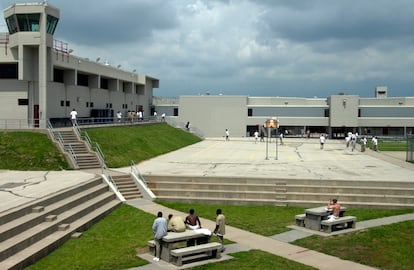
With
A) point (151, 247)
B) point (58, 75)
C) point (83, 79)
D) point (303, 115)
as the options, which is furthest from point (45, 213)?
point (303, 115)

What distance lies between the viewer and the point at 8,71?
Result: 37219mm

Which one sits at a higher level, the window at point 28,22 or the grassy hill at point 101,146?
the window at point 28,22

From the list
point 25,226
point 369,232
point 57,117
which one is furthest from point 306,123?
point 25,226

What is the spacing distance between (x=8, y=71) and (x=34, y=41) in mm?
4474

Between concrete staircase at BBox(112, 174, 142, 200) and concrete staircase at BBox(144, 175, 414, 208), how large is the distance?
0.93 meters

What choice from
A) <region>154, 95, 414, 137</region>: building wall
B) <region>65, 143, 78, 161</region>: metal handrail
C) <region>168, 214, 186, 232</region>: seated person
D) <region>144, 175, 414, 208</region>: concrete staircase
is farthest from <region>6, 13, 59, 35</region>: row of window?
<region>154, 95, 414, 137</region>: building wall

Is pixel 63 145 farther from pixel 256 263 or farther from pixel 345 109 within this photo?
pixel 345 109

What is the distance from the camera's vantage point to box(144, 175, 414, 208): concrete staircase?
22.3m

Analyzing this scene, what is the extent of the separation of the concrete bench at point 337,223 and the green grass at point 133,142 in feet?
56.8

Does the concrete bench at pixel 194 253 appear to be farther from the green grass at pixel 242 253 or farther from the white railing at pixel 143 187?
the white railing at pixel 143 187

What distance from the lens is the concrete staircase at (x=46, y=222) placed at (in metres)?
12.9

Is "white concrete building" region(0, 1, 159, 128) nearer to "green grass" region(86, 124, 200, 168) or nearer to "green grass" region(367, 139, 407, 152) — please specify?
"green grass" region(86, 124, 200, 168)

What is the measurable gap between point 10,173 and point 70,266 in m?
14.8

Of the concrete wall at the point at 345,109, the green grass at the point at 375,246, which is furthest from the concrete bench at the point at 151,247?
the concrete wall at the point at 345,109
